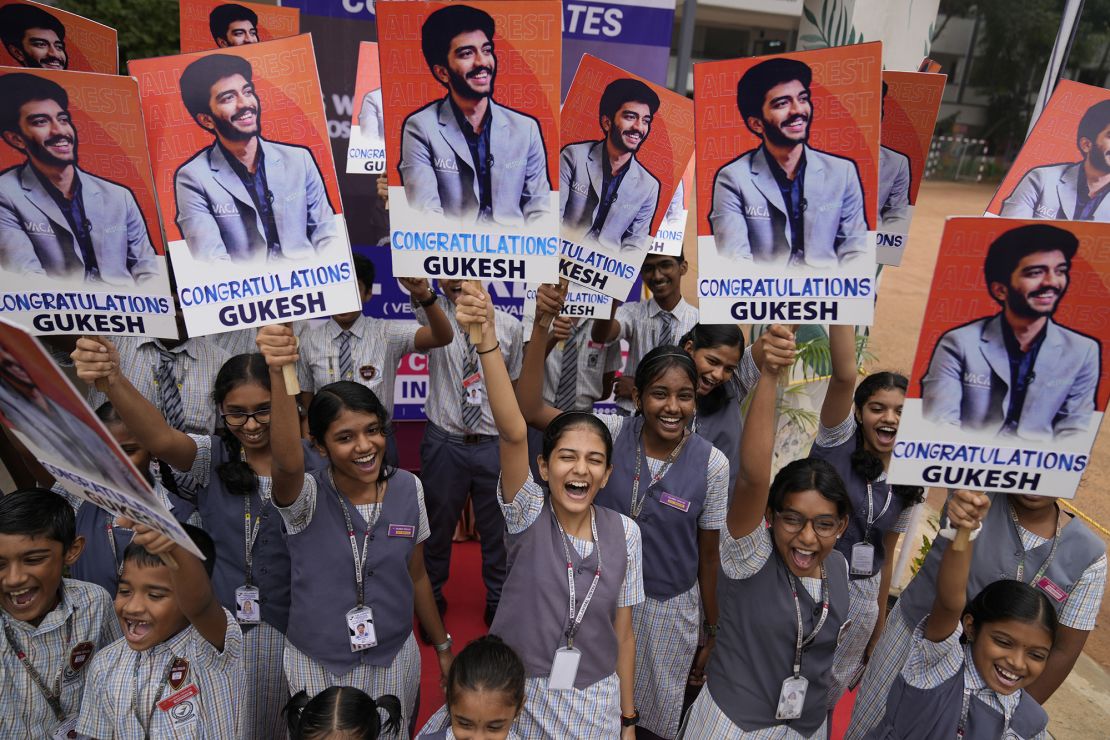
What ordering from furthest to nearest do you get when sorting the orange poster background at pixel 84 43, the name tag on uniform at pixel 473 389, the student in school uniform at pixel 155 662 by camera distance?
the name tag on uniform at pixel 473 389 < the orange poster background at pixel 84 43 < the student in school uniform at pixel 155 662

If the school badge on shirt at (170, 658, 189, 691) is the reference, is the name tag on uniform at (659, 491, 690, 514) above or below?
above

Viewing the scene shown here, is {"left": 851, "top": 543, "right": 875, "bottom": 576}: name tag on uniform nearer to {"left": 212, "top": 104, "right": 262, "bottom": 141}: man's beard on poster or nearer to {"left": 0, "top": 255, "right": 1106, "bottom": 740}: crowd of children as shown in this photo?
{"left": 0, "top": 255, "right": 1106, "bottom": 740}: crowd of children

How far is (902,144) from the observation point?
12.2 feet

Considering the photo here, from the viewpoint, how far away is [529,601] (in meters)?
2.49

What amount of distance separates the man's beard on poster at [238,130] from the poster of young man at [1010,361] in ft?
6.84

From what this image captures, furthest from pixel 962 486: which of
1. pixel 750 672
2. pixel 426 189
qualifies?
pixel 426 189

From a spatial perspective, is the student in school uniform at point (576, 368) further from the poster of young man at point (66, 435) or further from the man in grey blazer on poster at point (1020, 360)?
the poster of young man at point (66, 435)

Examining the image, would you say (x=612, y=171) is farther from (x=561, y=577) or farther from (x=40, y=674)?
(x=40, y=674)

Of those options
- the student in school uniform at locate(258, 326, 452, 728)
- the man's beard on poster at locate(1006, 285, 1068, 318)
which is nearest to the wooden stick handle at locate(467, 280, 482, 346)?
the student in school uniform at locate(258, 326, 452, 728)

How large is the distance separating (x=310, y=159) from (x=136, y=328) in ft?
2.68

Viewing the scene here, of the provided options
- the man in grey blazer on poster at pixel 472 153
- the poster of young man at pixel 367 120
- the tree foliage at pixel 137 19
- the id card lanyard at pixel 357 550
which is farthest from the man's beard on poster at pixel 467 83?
the tree foliage at pixel 137 19

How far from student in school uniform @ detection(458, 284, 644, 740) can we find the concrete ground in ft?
9.54

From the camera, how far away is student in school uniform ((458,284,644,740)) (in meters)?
2.47

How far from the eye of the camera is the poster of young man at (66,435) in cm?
172
